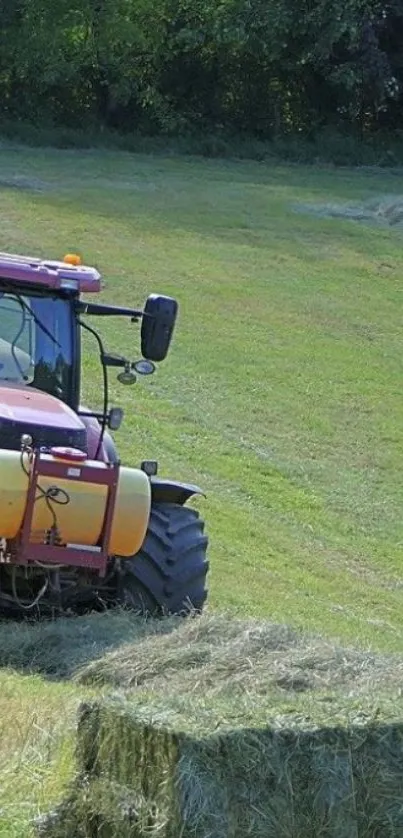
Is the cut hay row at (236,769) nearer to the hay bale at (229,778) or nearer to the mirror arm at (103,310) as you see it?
the hay bale at (229,778)

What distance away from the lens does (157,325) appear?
9.73 m

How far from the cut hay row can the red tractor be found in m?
3.02

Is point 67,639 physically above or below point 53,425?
below

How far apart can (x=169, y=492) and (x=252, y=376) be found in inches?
462

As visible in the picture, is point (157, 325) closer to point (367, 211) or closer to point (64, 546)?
point (64, 546)

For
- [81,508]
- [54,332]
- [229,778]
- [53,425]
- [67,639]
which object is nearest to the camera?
[229,778]

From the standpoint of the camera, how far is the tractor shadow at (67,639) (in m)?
8.41

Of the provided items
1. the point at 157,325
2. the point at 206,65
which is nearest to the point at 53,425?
the point at 157,325

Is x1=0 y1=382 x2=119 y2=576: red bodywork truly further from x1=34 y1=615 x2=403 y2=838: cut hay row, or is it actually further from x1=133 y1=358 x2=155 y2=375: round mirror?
x1=34 y1=615 x2=403 y2=838: cut hay row

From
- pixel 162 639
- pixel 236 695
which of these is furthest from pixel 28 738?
pixel 162 639

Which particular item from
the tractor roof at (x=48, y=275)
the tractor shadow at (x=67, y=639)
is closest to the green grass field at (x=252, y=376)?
the tractor shadow at (x=67, y=639)

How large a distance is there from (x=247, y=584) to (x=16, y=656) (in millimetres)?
4532

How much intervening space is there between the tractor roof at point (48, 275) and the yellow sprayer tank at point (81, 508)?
1332 millimetres

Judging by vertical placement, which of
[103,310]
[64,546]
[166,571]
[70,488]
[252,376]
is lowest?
[252,376]
